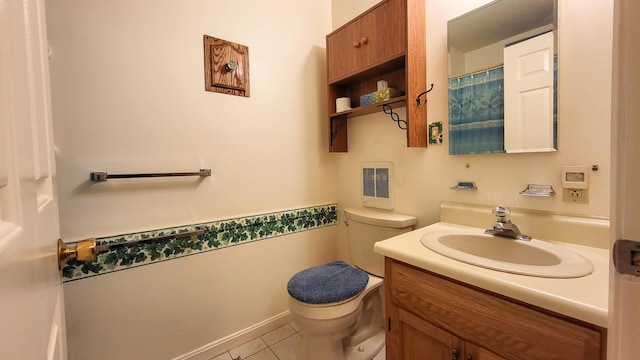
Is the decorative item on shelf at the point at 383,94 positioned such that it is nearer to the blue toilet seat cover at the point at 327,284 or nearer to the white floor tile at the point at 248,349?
the blue toilet seat cover at the point at 327,284

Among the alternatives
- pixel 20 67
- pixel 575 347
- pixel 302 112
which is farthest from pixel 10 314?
pixel 302 112

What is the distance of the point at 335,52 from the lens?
1.69 meters

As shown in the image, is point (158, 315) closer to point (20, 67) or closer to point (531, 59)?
point (20, 67)

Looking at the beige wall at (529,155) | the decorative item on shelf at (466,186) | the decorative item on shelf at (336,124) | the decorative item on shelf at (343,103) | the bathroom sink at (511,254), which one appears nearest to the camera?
the bathroom sink at (511,254)

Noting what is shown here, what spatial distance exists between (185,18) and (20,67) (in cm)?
138

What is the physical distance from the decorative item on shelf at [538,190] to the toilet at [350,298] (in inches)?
21.5

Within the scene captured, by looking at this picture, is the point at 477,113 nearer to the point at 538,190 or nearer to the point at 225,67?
the point at 538,190

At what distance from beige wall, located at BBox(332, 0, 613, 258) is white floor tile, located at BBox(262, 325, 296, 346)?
3.58ft

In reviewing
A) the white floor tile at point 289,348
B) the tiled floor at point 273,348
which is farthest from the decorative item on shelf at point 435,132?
the white floor tile at point 289,348

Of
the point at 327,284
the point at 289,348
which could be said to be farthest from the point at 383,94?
the point at 289,348

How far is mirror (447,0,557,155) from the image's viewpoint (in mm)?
981

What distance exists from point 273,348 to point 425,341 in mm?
1036

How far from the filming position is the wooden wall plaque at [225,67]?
4.70 feet

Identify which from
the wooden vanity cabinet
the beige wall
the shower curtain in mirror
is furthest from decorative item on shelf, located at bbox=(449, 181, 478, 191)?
the wooden vanity cabinet
